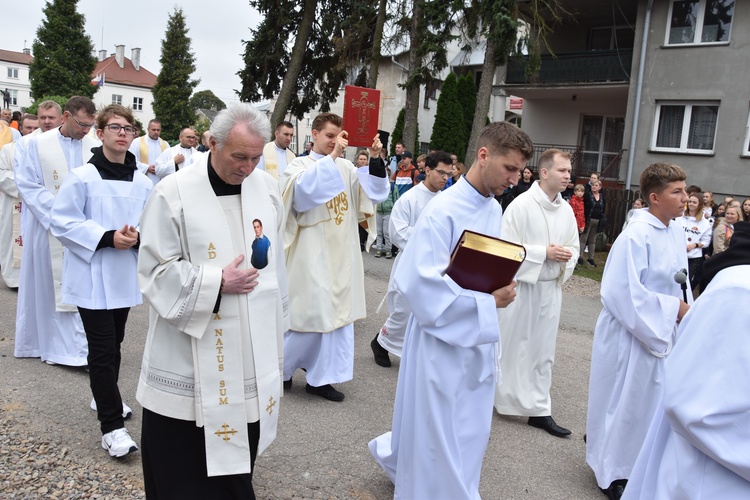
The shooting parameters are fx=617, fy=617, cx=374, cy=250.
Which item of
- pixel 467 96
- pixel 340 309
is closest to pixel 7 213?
pixel 340 309

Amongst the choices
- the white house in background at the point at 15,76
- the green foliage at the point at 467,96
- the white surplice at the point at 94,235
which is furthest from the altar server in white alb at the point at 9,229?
the white house in background at the point at 15,76

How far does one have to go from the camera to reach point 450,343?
2914mm

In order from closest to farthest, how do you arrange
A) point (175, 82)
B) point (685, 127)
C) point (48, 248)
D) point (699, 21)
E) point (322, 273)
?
point (322, 273) → point (48, 248) → point (699, 21) → point (685, 127) → point (175, 82)

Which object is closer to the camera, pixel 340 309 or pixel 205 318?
pixel 205 318

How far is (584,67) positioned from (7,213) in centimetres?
1698

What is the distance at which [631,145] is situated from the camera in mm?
18359

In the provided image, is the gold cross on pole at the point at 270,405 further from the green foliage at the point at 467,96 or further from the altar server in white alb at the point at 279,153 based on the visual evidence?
the green foliage at the point at 467,96

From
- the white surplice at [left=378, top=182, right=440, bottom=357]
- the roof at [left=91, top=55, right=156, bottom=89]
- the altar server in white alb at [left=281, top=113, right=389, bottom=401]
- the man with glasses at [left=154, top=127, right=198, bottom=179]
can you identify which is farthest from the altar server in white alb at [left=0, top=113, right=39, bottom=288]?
the roof at [left=91, top=55, right=156, bottom=89]

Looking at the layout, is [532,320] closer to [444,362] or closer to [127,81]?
[444,362]

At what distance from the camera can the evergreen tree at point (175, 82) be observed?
2074 inches

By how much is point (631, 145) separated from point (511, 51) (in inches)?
184

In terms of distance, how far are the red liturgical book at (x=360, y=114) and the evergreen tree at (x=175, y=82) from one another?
158 ft

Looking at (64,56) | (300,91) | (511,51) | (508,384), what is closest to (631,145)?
(511,51)

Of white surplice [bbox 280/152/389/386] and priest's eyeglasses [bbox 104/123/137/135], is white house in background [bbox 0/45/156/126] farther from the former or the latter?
priest's eyeglasses [bbox 104/123/137/135]
